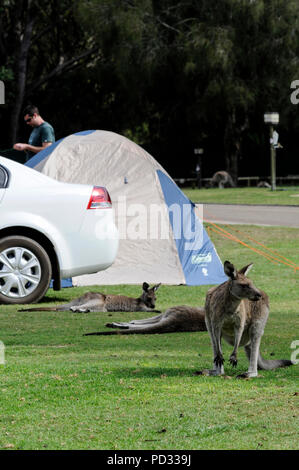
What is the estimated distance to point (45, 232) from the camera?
11.4 metres

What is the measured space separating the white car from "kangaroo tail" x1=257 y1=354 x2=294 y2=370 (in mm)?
4767

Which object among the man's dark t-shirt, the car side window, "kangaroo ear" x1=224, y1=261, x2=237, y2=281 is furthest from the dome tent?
"kangaroo ear" x1=224, y1=261, x2=237, y2=281

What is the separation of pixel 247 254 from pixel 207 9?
3087 cm

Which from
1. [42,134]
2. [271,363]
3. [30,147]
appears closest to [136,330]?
[271,363]

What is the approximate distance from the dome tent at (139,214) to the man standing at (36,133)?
0.20 meters

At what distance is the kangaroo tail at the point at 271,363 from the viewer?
275 inches

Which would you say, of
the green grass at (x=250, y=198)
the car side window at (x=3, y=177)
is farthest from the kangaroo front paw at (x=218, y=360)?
the green grass at (x=250, y=198)

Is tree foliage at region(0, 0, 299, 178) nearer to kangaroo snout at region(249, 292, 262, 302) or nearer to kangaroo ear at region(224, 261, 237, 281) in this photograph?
kangaroo ear at region(224, 261, 237, 281)

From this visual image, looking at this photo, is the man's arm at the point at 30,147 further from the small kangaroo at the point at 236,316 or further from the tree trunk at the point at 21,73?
the tree trunk at the point at 21,73

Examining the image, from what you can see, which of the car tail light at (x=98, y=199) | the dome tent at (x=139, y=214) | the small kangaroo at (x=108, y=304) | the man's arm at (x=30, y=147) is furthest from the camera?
the man's arm at (x=30, y=147)

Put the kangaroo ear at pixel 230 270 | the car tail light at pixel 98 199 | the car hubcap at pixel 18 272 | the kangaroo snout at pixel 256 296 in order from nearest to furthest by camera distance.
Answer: the kangaroo snout at pixel 256 296 < the kangaroo ear at pixel 230 270 < the car hubcap at pixel 18 272 < the car tail light at pixel 98 199

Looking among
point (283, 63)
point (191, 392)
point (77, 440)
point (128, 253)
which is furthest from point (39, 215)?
point (283, 63)
